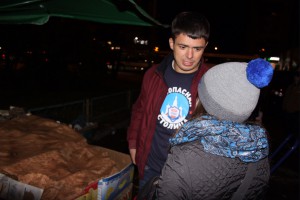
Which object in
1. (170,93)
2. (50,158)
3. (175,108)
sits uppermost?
(170,93)

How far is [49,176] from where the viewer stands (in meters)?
2.13

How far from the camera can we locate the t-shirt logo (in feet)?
7.96

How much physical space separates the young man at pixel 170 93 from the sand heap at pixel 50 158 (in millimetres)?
351

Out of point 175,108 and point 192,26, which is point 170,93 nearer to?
point 175,108

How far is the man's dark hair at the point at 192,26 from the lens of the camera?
230 cm

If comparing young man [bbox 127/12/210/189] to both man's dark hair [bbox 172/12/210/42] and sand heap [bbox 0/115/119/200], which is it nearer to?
man's dark hair [bbox 172/12/210/42]

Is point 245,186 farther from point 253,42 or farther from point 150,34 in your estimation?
point 253,42

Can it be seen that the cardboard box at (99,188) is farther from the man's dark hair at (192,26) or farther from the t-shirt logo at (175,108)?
the man's dark hair at (192,26)

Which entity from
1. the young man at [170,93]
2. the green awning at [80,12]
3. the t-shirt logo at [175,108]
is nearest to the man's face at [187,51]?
the young man at [170,93]

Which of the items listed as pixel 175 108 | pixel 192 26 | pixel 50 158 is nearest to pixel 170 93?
pixel 175 108

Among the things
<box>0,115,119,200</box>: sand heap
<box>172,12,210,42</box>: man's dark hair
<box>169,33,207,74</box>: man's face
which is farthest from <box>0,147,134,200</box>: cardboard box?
<box>172,12,210,42</box>: man's dark hair

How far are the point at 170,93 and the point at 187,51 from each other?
40cm

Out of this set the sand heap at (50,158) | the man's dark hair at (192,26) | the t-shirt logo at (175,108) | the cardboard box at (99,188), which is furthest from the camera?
the t-shirt logo at (175,108)

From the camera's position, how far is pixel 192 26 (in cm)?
230
